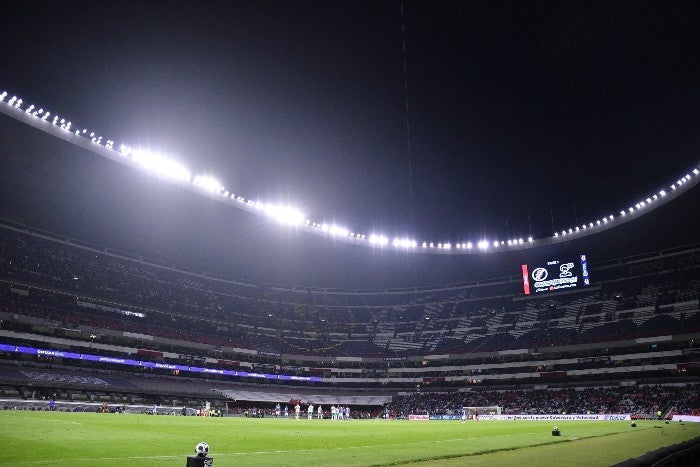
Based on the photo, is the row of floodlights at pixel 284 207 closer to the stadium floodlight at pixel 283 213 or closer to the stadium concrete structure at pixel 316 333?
the stadium floodlight at pixel 283 213

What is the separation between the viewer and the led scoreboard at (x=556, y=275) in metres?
55.8

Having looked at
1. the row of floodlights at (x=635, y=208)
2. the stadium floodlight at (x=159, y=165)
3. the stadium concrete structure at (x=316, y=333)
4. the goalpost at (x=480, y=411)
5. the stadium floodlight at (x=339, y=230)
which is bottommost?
the goalpost at (x=480, y=411)

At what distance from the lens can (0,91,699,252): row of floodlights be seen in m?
41.5

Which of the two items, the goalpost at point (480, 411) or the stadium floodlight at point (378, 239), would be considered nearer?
the goalpost at point (480, 411)

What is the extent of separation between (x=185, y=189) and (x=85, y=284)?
1903 cm

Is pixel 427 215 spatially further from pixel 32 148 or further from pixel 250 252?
pixel 32 148

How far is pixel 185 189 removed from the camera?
53.5m

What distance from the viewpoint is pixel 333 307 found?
85.8 m

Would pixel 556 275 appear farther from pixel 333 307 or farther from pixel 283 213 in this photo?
pixel 333 307

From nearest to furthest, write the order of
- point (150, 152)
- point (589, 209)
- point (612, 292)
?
point (150, 152), point (589, 209), point (612, 292)

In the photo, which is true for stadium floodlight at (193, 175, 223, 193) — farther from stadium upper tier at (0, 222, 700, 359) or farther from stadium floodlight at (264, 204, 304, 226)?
stadium upper tier at (0, 222, 700, 359)

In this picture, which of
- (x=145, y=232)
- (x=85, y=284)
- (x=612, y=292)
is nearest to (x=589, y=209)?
(x=612, y=292)

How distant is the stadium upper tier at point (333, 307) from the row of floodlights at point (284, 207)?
1351 centimetres

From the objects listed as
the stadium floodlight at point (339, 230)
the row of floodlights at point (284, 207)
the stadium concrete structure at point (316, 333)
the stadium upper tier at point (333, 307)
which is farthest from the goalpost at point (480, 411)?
the stadium floodlight at point (339, 230)
